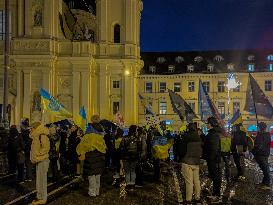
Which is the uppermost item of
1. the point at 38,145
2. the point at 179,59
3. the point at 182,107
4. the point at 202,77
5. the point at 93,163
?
the point at 179,59

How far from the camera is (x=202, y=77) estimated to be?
70.2 m

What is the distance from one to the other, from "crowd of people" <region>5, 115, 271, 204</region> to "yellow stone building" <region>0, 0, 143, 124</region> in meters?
29.3

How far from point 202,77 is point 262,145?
55.0 metres

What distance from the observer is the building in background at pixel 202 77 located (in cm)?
6875

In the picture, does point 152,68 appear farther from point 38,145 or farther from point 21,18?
point 38,145

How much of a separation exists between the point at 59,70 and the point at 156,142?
1300 inches

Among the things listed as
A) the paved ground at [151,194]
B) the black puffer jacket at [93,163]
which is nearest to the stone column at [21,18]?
the paved ground at [151,194]

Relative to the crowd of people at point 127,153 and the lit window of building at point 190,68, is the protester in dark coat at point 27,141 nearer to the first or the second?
the crowd of people at point 127,153

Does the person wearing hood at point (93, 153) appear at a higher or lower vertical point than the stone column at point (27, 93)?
lower

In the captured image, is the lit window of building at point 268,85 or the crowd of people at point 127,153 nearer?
A: the crowd of people at point 127,153

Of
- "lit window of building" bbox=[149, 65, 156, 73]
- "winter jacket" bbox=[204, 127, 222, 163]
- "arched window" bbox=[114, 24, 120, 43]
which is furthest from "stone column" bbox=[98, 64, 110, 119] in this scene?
"winter jacket" bbox=[204, 127, 222, 163]

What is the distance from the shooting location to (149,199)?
13.0 metres

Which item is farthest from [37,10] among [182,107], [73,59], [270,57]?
[270,57]

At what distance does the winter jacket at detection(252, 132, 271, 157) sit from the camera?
51.6ft
